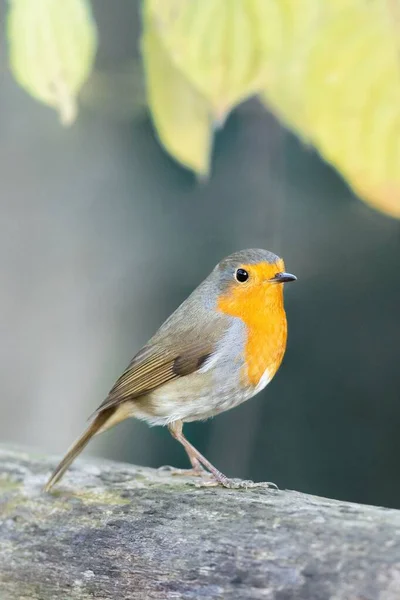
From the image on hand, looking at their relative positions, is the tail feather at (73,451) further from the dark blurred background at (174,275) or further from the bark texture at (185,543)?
the dark blurred background at (174,275)

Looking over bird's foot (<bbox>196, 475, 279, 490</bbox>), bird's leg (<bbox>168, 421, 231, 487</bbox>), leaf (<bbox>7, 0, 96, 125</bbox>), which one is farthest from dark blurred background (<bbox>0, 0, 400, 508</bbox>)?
bird's foot (<bbox>196, 475, 279, 490</bbox>)

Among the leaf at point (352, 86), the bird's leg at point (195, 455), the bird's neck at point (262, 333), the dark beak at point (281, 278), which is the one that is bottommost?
the bird's leg at point (195, 455)

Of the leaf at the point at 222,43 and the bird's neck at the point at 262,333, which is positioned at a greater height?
the leaf at the point at 222,43

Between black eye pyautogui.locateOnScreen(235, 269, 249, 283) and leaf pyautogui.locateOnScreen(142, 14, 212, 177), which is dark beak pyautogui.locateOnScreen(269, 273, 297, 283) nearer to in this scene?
black eye pyautogui.locateOnScreen(235, 269, 249, 283)

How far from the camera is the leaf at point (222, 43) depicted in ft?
6.03

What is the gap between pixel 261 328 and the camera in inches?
53.4

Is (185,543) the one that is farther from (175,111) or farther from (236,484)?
(175,111)

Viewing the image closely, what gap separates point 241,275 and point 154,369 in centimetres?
30

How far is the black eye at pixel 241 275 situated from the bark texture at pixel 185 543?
0.45m

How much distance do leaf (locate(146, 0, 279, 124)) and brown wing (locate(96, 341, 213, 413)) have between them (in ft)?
2.99

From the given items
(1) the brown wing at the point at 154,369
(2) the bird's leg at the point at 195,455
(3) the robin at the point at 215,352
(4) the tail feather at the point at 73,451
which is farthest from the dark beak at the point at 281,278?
(4) the tail feather at the point at 73,451

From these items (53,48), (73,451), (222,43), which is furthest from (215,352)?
(53,48)

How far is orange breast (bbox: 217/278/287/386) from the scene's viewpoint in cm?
135

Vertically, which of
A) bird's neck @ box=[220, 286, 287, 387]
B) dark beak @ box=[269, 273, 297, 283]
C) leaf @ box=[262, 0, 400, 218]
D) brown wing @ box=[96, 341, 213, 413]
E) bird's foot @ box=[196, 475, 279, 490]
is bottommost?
bird's foot @ box=[196, 475, 279, 490]
